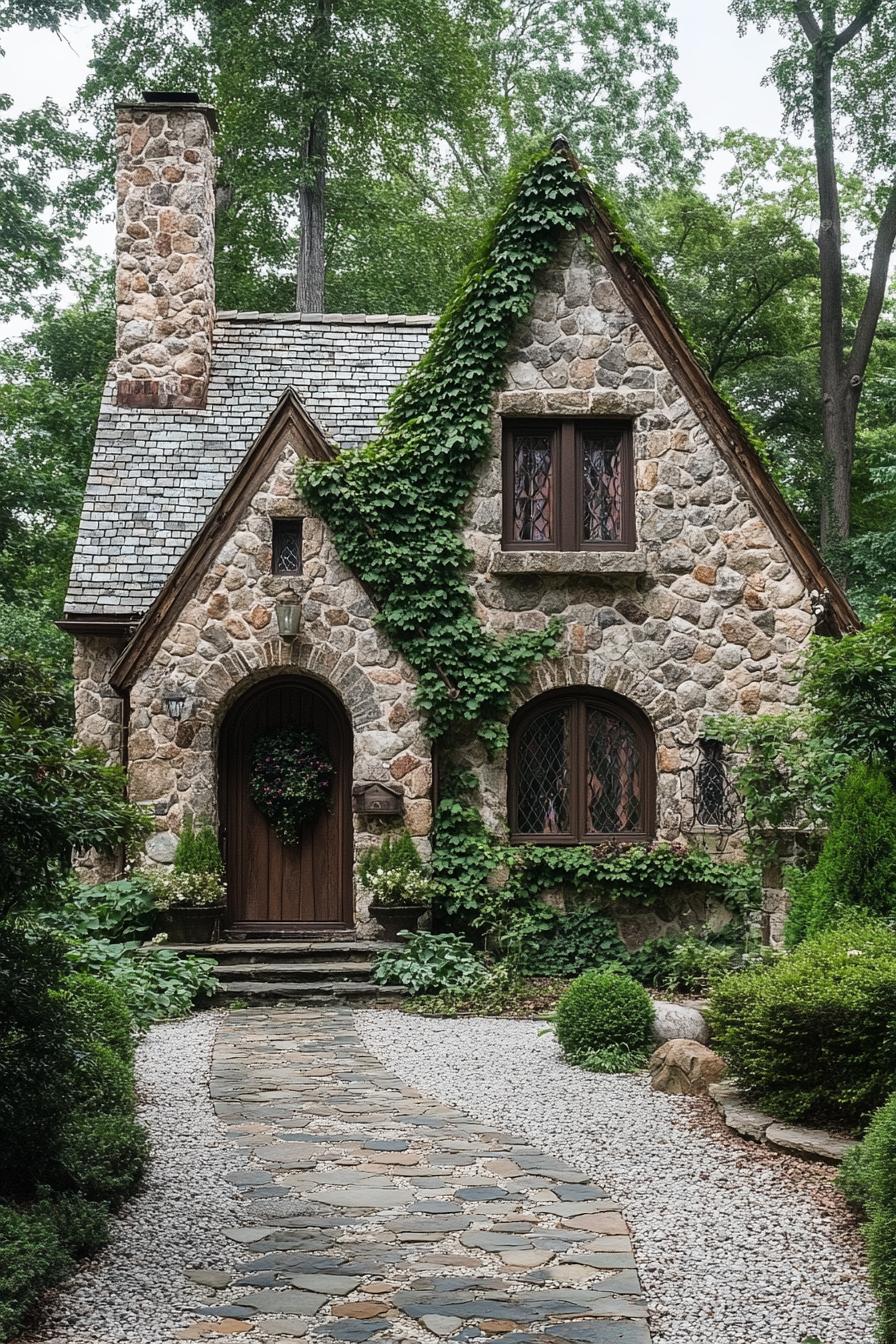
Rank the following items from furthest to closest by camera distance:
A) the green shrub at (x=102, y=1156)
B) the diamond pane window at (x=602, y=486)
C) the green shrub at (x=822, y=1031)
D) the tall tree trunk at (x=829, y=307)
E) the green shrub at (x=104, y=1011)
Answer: the tall tree trunk at (x=829, y=307)
the diamond pane window at (x=602, y=486)
the green shrub at (x=104, y=1011)
the green shrub at (x=822, y=1031)
the green shrub at (x=102, y=1156)

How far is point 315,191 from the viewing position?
21.9 m

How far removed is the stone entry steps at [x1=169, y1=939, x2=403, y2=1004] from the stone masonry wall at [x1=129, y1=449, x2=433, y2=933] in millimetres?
486

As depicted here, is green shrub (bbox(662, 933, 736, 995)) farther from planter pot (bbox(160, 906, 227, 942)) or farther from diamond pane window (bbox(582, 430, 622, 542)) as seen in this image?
planter pot (bbox(160, 906, 227, 942))

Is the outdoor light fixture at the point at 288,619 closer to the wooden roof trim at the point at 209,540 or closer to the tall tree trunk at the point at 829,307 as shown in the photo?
the wooden roof trim at the point at 209,540

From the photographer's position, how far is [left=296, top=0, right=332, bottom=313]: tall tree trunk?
69.2 ft

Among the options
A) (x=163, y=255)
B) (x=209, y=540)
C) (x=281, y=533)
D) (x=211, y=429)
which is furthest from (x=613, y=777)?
(x=163, y=255)

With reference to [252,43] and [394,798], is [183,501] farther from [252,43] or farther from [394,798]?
[252,43]

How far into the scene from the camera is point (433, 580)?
13.2m

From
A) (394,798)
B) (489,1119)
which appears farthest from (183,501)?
(489,1119)

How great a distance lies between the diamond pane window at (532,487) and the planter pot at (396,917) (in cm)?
395

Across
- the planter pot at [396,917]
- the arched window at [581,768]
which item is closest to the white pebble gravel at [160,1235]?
the planter pot at [396,917]

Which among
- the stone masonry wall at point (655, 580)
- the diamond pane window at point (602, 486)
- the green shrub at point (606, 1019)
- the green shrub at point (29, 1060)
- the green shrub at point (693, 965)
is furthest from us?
the diamond pane window at point (602, 486)

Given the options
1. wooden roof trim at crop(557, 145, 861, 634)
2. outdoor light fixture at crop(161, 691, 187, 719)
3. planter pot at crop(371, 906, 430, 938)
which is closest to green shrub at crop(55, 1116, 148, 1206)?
planter pot at crop(371, 906, 430, 938)

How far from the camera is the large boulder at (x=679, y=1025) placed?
889cm
